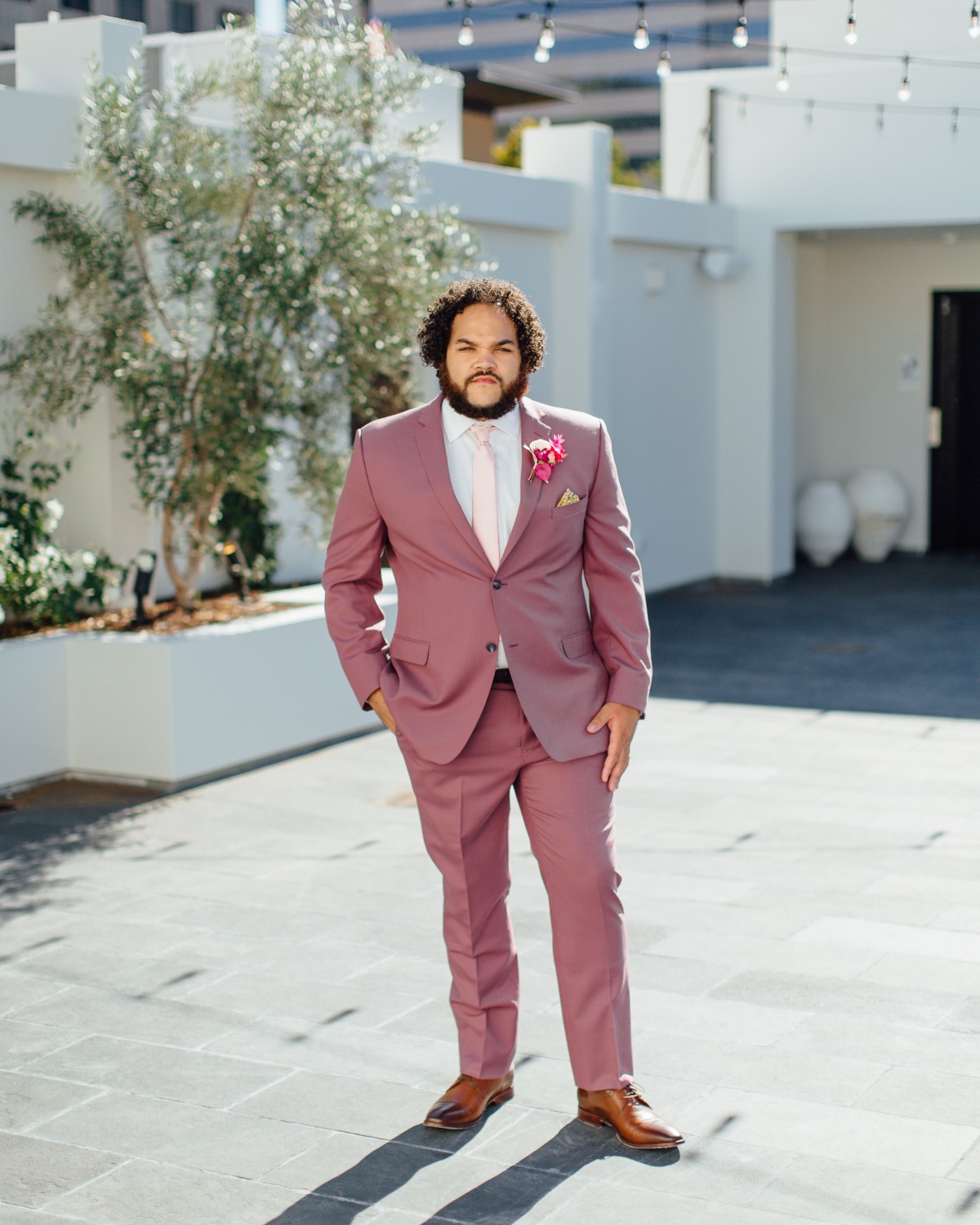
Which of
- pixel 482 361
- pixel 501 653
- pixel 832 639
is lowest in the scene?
pixel 832 639

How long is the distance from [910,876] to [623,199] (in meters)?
7.28

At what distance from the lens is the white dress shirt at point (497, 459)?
3475mm

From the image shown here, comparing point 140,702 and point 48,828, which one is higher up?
point 140,702

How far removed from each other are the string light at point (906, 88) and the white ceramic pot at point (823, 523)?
3.43m

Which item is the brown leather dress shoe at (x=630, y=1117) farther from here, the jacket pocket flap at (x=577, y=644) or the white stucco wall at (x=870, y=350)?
the white stucco wall at (x=870, y=350)

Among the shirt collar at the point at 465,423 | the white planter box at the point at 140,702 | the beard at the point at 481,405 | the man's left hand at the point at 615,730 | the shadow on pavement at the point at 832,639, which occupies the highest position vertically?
the beard at the point at 481,405

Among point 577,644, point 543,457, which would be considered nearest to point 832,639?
point 577,644

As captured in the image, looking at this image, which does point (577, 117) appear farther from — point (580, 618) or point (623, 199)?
point (580, 618)

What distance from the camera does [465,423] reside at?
3.52 m

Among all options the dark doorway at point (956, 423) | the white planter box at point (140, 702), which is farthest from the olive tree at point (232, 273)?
the dark doorway at point (956, 423)

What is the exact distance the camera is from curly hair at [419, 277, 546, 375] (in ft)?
11.4

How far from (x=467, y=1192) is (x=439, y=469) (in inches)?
56.3

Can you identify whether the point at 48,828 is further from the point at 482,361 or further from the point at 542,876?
the point at 482,361

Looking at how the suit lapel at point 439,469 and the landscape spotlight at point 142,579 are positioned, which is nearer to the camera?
the suit lapel at point 439,469
